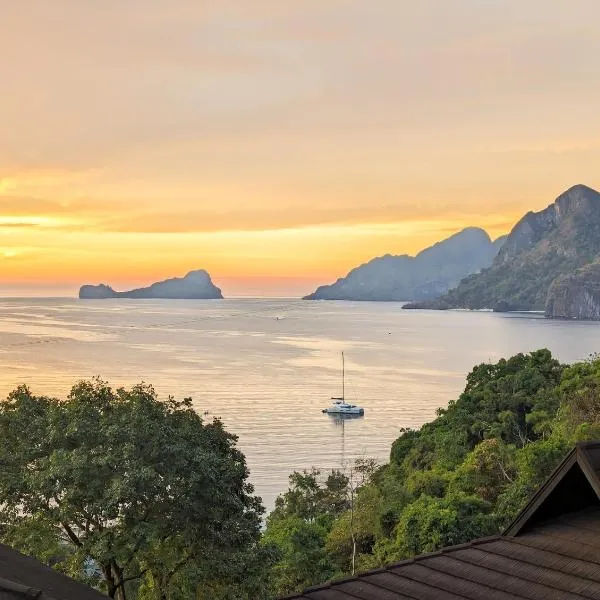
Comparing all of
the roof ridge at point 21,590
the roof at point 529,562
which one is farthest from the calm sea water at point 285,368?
the roof ridge at point 21,590

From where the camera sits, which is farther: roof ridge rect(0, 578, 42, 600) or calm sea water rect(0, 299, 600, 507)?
calm sea water rect(0, 299, 600, 507)

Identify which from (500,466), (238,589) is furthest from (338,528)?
(238,589)

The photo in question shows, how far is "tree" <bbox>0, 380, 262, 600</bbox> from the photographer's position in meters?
12.4

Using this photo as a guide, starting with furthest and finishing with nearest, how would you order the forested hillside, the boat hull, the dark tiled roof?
the boat hull, the forested hillside, the dark tiled roof

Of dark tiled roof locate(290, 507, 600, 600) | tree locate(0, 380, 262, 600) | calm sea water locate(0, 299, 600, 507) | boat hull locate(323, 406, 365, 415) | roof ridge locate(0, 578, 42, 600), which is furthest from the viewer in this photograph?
boat hull locate(323, 406, 365, 415)

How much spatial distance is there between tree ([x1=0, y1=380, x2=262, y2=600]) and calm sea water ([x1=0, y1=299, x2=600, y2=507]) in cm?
2551

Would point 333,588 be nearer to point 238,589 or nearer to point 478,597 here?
point 478,597

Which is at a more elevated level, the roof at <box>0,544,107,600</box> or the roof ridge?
the roof ridge

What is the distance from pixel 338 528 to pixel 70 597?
2176cm

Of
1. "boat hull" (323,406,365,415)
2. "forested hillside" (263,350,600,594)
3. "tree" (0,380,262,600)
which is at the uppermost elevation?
"tree" (0,380,262,600)

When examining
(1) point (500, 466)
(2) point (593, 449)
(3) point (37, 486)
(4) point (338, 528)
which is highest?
(2) point (593, 449)

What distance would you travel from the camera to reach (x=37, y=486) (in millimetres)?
12609

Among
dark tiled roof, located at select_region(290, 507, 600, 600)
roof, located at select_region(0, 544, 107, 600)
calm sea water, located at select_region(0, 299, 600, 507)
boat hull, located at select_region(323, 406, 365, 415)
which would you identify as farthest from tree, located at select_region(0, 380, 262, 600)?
boat hull, located at select_region(323, 406, 365, 415)

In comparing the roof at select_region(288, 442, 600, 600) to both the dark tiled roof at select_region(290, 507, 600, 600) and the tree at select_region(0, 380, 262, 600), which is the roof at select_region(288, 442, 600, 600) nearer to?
the dark tiled roof at select_region(290, 507, 600, 600)
